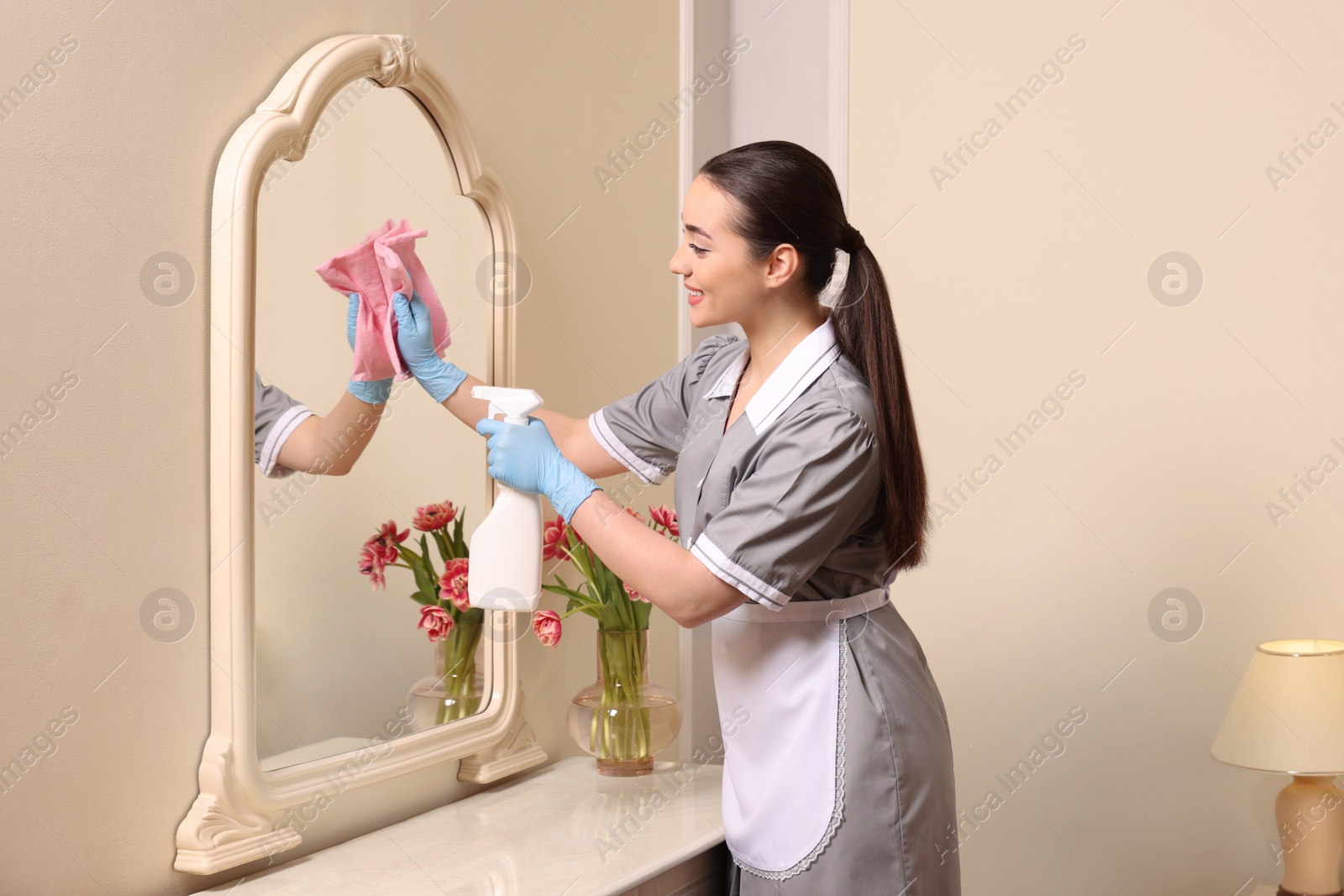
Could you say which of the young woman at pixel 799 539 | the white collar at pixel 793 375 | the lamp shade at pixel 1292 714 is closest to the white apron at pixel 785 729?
the young woman at pixel 799 539

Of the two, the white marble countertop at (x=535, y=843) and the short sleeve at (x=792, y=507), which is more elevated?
the short sleeve at (x=792, y=507)

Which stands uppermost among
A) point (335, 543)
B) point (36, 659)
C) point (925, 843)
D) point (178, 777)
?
point (335, 543)

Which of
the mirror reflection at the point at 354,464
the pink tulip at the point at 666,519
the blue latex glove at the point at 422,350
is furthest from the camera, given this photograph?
the pink tulip at the point at 666,519

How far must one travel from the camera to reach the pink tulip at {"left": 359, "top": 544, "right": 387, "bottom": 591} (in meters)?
1.59

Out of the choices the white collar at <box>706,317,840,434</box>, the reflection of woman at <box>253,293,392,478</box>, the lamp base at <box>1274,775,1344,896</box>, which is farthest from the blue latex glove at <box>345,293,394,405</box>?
the lamp base at <box>1274,775,1344,896</box>

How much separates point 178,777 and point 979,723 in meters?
1.68

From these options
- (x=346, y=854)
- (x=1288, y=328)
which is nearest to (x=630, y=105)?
(x=1288, y=328)

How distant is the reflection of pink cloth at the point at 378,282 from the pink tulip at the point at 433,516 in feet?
0.77

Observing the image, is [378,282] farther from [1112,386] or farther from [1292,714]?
[1292,714]

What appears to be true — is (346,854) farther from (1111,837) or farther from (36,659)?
(1111,837)

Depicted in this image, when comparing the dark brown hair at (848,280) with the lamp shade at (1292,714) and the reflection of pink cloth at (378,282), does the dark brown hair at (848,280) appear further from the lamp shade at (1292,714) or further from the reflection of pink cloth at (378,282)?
the lamp shade at (1292,714)

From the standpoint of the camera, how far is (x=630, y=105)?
7.41ft

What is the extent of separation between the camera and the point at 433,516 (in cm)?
171

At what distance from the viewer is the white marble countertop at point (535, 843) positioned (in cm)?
141
